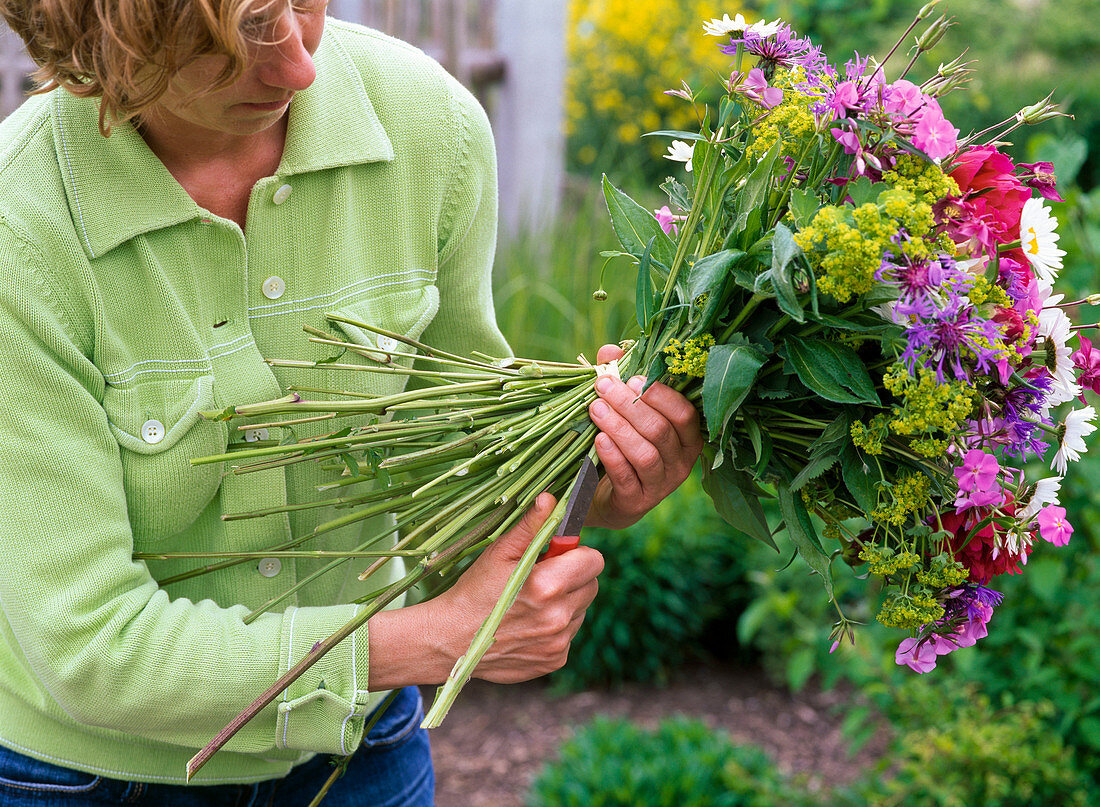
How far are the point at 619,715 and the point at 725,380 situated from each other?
243 cm

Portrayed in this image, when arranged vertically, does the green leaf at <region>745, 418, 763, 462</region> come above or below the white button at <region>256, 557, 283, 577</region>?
above

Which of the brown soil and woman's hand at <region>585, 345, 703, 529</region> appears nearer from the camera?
woman's hand at <region>585, 345, 703, 529</region>

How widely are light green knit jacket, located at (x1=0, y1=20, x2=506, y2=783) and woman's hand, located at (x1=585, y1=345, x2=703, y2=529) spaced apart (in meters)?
0.32

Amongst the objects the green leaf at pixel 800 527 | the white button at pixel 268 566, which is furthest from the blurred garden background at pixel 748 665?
the white button at pixel 268 566

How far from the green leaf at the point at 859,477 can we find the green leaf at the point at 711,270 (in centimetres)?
22

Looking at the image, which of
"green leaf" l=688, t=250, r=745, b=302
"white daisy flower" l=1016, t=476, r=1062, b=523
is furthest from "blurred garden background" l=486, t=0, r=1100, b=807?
"white daisy flower" l=1016, t=476, r=1062, b=523

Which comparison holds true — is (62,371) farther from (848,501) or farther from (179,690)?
(848,501)

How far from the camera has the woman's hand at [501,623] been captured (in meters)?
1.09

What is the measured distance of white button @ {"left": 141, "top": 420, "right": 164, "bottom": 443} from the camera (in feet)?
3.70

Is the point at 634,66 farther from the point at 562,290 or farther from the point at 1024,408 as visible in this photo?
the point at 1024,408

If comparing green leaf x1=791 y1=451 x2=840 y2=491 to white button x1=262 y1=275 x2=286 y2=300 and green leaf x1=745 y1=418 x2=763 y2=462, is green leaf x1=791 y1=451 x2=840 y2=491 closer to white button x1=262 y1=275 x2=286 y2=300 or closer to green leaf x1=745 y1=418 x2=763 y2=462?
green leaf x1=745 y1=418 x2=763 y2=462

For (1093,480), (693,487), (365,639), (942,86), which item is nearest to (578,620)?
(365,639)

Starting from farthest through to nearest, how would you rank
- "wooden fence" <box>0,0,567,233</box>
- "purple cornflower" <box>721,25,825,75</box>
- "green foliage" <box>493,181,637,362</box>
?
1. "wooden fence" <box>0,0,567,233</box>
2. "green foliage" <box>493,181,637,362</box>
3. "purple cornflower" <box>721,25,825,75</box>

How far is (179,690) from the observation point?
1088mm
